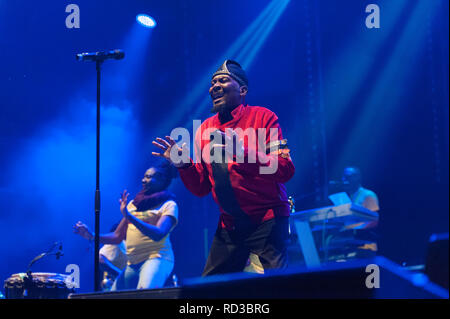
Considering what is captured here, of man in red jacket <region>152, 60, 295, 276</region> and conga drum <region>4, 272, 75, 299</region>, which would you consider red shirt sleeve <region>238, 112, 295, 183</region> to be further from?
conga drum <region>4, 272, 75, 299</region>

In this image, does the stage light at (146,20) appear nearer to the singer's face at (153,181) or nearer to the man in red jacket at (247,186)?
the singer's face at (153,181)

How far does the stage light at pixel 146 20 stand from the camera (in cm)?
716

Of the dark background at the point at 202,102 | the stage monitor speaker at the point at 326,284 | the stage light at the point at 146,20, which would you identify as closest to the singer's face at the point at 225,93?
the stage monitor speaker at the point at 326,284

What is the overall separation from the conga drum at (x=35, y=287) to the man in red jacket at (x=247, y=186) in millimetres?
1808

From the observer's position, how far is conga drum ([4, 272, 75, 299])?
13.9 feet

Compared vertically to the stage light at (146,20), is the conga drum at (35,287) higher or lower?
lower

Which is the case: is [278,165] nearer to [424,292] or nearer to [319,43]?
[424,292]

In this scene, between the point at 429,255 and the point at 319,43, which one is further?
the point at 319,43

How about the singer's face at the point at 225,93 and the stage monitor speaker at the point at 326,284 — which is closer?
the stage monitor speaker at the point at 326,284

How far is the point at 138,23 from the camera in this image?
725 centimetres

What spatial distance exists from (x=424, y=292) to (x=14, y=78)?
250 inches

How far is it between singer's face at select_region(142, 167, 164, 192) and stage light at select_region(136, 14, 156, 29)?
8.02 feet

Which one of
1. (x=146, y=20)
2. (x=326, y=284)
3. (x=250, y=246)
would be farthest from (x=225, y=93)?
(x=146, y=20)
